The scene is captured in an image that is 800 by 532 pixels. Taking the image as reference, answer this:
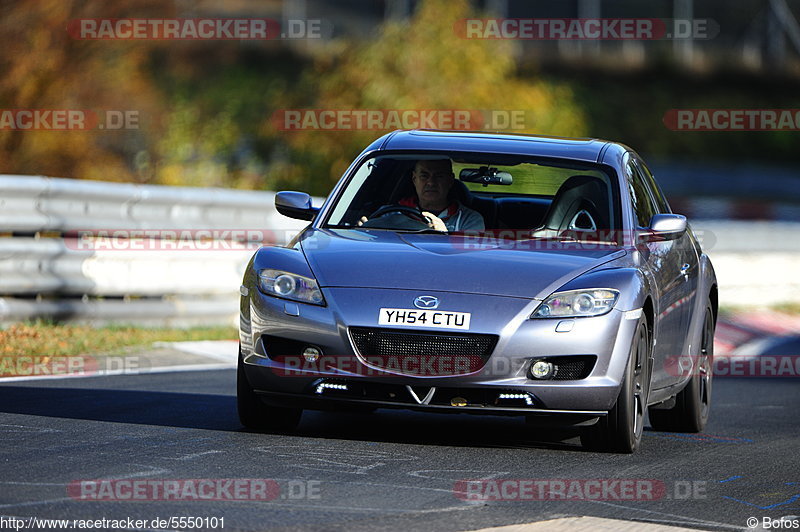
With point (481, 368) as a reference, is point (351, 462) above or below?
below

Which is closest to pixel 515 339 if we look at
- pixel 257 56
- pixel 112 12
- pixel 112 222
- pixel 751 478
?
pixel 751 478

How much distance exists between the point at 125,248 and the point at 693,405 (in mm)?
5927

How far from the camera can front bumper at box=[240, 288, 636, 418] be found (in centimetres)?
769

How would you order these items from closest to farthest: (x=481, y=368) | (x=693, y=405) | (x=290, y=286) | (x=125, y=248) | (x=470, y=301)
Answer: (x=481, y=368), (x=470, y=301), (x=290, y=286), (x=693, y=405), (x=125, y=248)

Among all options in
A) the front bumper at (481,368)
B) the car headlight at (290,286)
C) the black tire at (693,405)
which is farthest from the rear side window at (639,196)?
the car headlight at (290,286)

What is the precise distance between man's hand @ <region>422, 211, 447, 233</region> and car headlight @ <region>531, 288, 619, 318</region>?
1.23 meters

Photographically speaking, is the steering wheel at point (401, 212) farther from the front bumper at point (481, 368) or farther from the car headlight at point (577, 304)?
the car headlight at point (577, 304)

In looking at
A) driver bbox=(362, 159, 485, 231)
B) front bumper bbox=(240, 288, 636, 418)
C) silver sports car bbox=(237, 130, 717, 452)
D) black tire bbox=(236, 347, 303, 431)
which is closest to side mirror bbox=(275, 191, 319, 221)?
silver sports car bbox=(237, 130, 717, 452)

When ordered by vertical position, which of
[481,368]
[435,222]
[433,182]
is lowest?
[481,368]

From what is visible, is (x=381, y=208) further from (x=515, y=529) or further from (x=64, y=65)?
(x=64, y=65)

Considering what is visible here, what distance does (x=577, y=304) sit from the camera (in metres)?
7.85

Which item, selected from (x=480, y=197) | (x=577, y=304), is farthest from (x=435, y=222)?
(x=577, y=304)

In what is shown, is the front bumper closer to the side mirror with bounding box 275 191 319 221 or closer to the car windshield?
the car windshield

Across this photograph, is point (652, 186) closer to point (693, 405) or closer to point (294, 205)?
point (693, 405)
